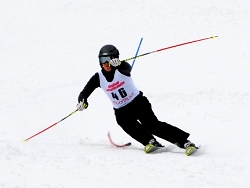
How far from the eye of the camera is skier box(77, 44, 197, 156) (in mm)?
5895

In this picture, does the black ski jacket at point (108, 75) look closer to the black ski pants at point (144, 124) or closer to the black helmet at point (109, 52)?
the black helmet at point (109, 52)

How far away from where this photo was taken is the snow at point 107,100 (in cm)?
453

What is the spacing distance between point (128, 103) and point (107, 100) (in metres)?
3.25

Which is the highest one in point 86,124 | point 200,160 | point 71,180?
point 71,180

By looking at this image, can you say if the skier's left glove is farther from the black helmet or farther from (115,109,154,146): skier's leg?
(115,109,154,146): skier's leg

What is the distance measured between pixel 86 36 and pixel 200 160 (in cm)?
1057

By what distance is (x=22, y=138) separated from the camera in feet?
24.8

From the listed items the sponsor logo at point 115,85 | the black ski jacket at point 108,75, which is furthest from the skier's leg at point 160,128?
the black ski jacket at point 108,75

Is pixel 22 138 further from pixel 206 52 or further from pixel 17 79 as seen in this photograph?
pixel 206 52

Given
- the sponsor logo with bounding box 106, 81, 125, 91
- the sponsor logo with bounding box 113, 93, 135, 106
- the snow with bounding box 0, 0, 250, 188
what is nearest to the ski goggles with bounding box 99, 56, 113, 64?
the sponsor logo with bounding box 106, 81, 125, 91

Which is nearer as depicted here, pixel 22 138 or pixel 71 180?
pixel 71 180

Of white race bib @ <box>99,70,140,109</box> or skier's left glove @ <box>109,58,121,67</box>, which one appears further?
white race bib @ <box>99,70,140,109</box>

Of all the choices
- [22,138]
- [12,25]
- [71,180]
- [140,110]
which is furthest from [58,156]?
[12,25]

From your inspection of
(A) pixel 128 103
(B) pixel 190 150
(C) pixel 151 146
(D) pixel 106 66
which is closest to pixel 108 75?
(D) pixel 106 66
